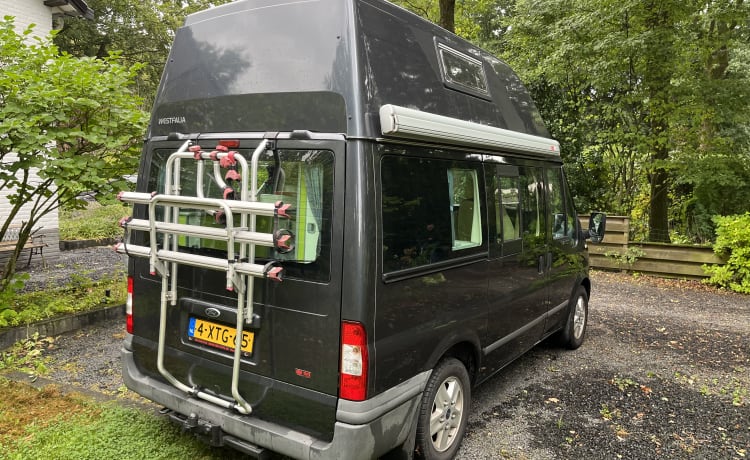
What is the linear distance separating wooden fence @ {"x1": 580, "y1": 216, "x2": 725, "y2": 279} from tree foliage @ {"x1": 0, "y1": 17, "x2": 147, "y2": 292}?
8.12m

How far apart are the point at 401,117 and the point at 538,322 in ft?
9.07

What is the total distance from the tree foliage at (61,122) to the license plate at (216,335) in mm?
2873

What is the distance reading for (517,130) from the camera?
4.17 m

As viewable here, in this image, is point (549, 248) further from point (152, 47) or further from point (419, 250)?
point (152, 47)

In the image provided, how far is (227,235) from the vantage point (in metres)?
2.30

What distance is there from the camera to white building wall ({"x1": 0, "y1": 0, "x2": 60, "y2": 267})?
8211mm

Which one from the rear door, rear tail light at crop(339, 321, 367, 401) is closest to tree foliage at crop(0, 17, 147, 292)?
the rear door

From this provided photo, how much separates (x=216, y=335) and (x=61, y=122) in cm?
367

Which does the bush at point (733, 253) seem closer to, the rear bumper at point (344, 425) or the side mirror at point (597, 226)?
the side mirror at point (597, 226)

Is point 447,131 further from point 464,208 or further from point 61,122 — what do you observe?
point 61,122

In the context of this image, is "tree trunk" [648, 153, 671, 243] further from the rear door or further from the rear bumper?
the rear door

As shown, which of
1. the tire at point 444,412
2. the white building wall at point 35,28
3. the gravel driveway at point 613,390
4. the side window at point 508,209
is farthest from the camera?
the white building wall at point 35,28

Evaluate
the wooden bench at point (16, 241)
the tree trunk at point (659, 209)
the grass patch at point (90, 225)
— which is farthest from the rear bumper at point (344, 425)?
the tree trunk at point (659, 209)

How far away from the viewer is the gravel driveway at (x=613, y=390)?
11.4 ft
